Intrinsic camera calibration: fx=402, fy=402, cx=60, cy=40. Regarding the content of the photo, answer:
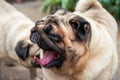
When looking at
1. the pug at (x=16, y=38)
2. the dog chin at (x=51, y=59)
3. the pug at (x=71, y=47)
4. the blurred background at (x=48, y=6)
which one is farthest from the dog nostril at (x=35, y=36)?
the blurred background at (x=48, y=6)

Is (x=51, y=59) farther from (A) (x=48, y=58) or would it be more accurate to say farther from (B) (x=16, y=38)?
(B) (x=16, y=38)

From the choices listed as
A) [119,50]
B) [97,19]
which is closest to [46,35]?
[97,19]

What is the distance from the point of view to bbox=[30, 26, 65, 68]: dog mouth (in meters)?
3.07

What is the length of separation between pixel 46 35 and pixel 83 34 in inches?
12.8

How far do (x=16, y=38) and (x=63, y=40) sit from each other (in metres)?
1.48

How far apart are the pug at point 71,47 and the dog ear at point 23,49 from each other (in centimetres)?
80

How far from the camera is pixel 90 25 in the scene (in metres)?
3.29

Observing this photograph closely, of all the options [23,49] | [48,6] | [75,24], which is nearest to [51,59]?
[75,24]

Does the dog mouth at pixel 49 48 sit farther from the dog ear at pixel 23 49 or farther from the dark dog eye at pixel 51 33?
the dog ear at pixel 23 49

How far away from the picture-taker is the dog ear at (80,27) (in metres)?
3.18

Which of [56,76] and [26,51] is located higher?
[26,51]

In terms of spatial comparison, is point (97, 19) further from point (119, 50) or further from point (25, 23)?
point (119, 50)

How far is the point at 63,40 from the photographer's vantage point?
3102 millimetres

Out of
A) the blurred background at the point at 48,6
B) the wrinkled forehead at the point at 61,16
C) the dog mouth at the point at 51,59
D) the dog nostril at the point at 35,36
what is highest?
the blurred background at the point at 48,6
